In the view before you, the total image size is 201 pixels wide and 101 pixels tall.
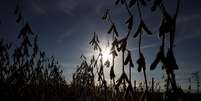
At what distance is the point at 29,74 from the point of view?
31.5 ft

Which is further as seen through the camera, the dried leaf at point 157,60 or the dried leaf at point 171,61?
the dried leaf at point 157,60

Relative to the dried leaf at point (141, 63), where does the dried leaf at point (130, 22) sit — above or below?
above

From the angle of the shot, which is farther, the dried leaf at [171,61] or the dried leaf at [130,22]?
the dried leaf at [130,22]

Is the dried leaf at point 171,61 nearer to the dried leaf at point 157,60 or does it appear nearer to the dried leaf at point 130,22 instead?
the dried leaf at point 157,60

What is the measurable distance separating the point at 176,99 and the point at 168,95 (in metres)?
0.09

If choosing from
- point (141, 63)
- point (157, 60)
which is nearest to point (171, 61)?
point (157, 60)

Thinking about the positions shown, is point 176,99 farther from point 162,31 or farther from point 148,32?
point 148,32

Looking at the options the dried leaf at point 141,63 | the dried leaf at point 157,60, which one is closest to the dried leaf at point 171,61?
the dried leaf at point 157,60

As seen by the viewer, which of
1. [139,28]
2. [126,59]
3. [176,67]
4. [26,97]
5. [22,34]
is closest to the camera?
[176,67]

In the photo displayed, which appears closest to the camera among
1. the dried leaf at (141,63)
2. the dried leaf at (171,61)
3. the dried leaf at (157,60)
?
the dried leaf at (171,61)

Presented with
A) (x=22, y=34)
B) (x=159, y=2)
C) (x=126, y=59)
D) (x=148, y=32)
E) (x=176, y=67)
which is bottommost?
(x=176, y=67)

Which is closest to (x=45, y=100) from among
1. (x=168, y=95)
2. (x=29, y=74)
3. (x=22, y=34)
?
(x=22, y=34)

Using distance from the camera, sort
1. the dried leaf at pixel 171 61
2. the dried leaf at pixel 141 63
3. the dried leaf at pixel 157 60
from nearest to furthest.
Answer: the dried leaf at pixel 171 61 → the dried leaf at pixel 157 60 → the dried leaf at pixel 141 63

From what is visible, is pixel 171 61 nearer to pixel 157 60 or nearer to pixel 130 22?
pixel 157 60
